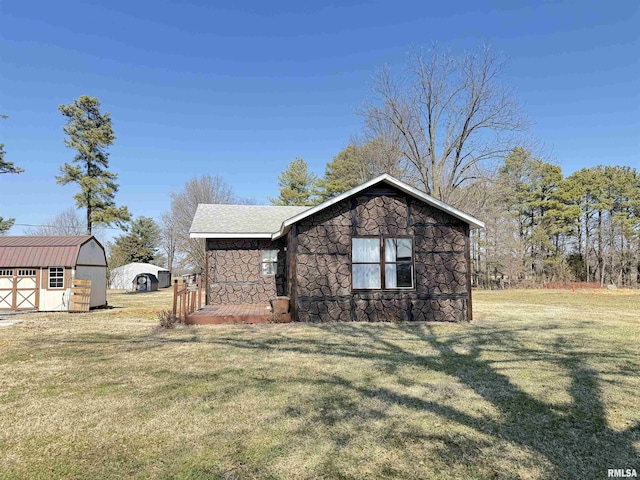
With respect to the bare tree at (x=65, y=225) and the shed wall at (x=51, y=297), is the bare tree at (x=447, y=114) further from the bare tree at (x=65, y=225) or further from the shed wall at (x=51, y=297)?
the bare tree at (x=65, y=225)

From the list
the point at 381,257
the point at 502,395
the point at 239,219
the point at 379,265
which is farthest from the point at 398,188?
the point at 239,219

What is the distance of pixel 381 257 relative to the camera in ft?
32.5

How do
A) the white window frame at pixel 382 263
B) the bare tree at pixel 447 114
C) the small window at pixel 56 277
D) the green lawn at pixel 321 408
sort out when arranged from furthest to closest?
the bare tree at pixel 447 114 → the small window at pixel 56 277 → the white window frame at pixel 382 263 → the green lawn at pixel 321 408

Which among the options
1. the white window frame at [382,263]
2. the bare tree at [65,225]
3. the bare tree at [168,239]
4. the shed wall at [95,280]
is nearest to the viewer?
the white window frame at [382,263]

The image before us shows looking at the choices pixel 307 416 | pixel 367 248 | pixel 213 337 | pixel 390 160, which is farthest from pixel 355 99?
pixel 307 416

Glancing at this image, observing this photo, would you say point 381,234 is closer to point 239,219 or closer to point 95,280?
point 239,219

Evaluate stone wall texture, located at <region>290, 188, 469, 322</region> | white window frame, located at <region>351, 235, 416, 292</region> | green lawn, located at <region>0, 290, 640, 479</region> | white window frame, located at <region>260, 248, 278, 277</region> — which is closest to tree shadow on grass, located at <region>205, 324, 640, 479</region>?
green lawn, located at <region>0, 290, 640, 479</region>

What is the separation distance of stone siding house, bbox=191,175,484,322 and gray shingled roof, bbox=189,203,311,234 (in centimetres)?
438

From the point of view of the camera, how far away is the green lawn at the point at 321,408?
282 centimetres

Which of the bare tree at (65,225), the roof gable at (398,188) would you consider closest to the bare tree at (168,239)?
the bare tree at (65,225)

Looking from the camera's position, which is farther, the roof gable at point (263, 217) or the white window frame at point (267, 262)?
the white window frame at point (267, 262)

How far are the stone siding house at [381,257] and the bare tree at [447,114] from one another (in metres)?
12.2

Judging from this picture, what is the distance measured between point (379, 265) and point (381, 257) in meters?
0.22

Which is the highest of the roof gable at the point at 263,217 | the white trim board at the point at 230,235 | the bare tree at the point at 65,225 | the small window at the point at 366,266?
the bare tree at the point at 65,225
